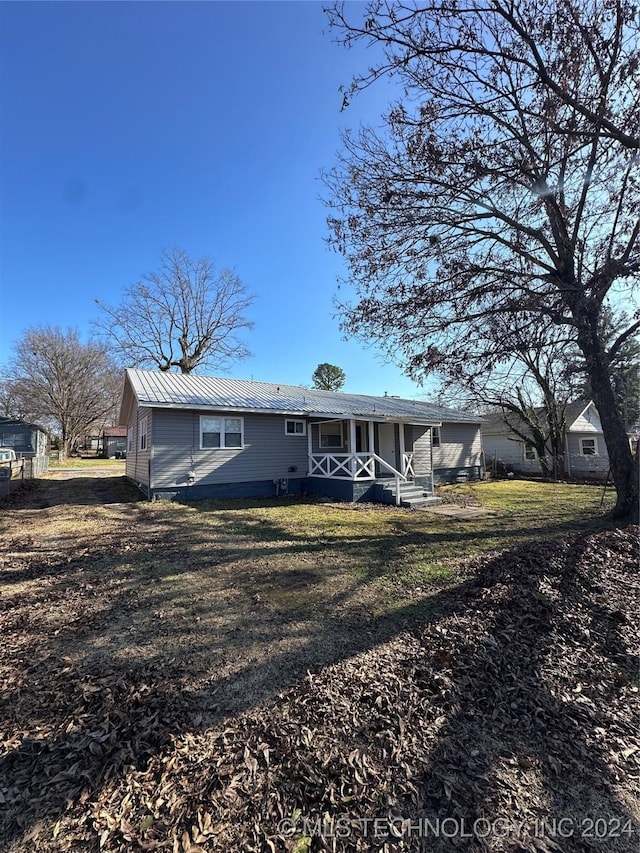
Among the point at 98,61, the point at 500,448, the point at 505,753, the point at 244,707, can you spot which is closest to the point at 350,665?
the point at 244,707

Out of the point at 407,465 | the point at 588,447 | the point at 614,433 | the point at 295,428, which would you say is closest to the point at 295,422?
the point at 295,428

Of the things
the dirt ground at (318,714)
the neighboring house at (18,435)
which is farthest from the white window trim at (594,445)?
the neighboring house at (18,435)

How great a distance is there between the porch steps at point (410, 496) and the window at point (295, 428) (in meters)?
3.84

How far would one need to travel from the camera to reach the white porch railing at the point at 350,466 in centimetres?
1234

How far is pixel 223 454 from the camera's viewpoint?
492 inches

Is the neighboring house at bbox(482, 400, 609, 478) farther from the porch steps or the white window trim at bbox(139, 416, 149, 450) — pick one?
the white window trim at bbox(139, 416, 149, 450)

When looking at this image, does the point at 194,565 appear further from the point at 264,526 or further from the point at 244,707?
the point at 244,707

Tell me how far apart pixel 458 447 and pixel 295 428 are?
984cm

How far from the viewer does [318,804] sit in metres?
1.90

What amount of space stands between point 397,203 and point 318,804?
26.1 feet

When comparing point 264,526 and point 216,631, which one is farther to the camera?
point 264,526

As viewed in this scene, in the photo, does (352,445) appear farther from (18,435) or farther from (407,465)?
(18,435)

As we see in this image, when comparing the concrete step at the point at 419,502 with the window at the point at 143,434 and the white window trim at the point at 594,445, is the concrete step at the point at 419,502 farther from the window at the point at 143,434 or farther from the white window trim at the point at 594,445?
the white window trim at the point at 594,445

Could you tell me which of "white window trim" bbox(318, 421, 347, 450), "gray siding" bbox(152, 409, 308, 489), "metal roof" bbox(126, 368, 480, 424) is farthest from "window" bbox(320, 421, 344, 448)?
"gray siding" bbox(152, 409, 308, 489)
